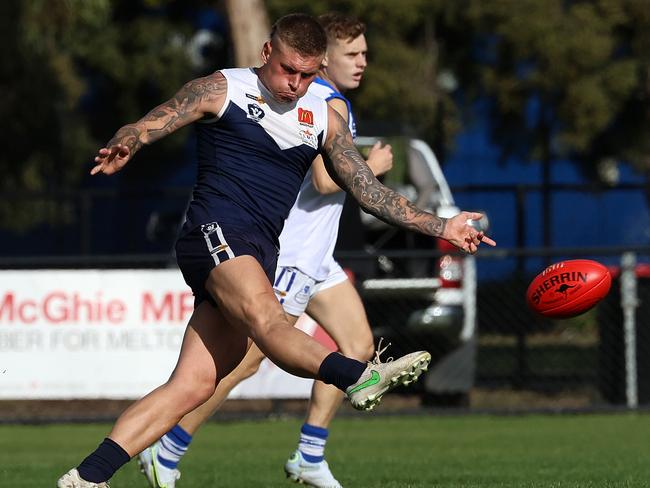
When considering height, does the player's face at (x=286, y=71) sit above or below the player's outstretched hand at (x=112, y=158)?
above

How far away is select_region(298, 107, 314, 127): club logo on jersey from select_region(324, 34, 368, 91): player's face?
6.38ft

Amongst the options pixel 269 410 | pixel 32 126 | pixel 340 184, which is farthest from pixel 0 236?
pixel 340 184

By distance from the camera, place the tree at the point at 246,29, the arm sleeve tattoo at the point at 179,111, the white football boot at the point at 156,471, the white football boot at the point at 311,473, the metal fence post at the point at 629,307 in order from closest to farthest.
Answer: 1. the arm sleeve tattoo at the point at 179,111
2. the white football boot at the point at 156,471
3. the white football boot at the point at 311,473
4. the metal fence post at the point at 629,307
5. the tree at the point at 246,29

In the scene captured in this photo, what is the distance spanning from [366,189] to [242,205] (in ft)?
1.93

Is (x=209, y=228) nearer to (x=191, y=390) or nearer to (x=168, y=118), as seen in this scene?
(x=168, y=118)

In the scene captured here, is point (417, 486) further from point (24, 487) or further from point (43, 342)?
point (43, 342)

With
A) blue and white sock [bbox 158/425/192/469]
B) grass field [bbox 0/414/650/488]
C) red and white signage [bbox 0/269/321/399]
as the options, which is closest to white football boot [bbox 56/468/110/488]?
blue and white sock [bbox 158/425/192/469]

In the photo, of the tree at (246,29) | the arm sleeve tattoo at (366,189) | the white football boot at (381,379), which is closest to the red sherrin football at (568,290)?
the arm sleeve tattoo at (366,189)

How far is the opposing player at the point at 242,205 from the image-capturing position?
6.21 m

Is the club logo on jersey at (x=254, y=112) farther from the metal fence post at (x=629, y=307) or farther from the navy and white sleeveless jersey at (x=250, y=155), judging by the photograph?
the metal fence post at (x=629, y=307)

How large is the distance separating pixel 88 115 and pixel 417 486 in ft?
53.7

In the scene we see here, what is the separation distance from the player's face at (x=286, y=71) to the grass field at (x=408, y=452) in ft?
8.62

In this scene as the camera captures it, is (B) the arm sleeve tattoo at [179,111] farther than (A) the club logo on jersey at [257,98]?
No

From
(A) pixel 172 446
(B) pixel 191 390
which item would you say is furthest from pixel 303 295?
(B) pixel 191 390
